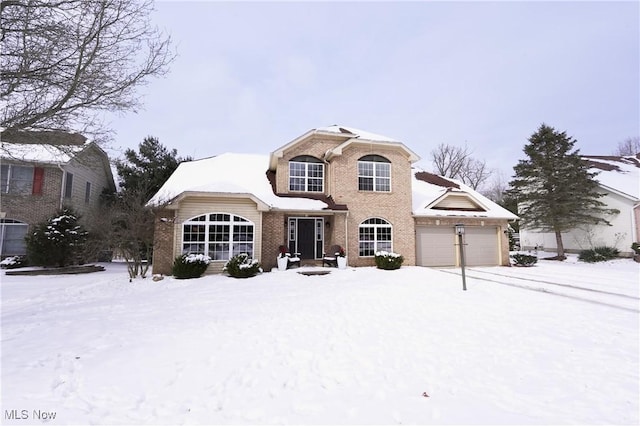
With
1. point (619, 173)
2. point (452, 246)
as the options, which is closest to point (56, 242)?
point (452, 246)

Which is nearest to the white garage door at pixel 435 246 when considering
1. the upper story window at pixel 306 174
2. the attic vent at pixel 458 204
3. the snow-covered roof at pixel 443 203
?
the snow-covered roof at pixel 443 203

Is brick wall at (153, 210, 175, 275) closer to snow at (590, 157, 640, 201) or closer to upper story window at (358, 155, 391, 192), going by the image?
upper story window at (358, 155, 391, 192)

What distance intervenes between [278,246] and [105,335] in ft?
31.2

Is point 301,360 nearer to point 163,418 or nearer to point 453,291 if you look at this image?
point 163,418

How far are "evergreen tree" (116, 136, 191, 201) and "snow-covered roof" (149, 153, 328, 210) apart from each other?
6847 mm

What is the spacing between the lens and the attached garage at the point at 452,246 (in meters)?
17.3

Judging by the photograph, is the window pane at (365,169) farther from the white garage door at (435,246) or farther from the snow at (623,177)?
the snow at (623,177)

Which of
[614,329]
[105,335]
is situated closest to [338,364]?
[105,335]

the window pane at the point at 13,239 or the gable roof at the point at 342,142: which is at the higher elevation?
the gable roof at the point at 342,142

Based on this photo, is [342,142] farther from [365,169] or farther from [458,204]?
[458,204]

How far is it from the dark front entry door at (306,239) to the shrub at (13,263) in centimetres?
1430

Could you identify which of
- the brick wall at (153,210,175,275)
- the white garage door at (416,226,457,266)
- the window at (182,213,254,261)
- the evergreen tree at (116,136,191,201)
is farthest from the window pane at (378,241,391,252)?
the evergreen tree at (116,136,191,201)

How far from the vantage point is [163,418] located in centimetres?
331

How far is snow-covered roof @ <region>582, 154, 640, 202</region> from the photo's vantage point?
73.5 feet
